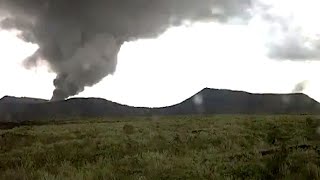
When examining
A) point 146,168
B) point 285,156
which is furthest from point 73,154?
point 285,156

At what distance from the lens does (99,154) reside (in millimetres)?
21516

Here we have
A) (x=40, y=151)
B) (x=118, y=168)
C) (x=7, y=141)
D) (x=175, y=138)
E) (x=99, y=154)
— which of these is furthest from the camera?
(x=7, y=141)

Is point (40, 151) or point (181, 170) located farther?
point (40, 151)

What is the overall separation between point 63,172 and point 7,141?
17.5 metres

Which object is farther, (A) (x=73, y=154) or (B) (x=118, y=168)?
(A) (x=73, y=154)

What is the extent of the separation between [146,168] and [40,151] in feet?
33.8

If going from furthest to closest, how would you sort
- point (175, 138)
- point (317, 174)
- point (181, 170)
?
point (175, 138) < point (181, 170) < point (317, 174)

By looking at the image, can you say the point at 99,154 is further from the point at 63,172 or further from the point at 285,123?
the point at 285,123

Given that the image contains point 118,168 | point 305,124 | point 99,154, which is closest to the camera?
point 118,168

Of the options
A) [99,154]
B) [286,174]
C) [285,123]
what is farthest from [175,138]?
[286,174]

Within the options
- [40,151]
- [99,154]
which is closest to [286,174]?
[99,154]

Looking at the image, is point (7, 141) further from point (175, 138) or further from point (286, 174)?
point (286, 174)

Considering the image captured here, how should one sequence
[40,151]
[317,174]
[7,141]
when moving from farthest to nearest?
[7,141] < [40,151] < [317,174]

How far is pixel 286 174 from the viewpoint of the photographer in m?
12.6
